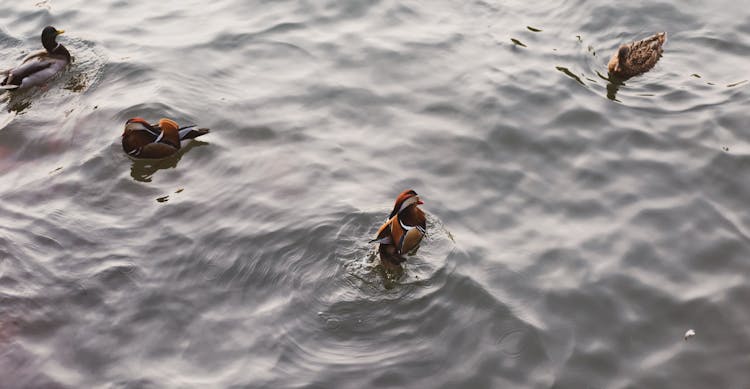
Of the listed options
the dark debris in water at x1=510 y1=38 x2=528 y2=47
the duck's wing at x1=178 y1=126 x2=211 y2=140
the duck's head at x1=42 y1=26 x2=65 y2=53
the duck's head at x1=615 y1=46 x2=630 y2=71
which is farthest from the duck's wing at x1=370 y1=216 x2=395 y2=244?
the duck's head at x1=42 y1=26 x2=65 y2=53

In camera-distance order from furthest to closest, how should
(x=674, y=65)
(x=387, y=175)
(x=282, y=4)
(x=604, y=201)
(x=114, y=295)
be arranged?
(x=282, y=4) < (x=674, y=65) < (x=387, y=175) < (x=604, y=201) < (x=114, y=295)

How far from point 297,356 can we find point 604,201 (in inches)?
156

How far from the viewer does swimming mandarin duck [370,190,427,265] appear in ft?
24.0

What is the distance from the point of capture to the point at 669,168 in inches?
336

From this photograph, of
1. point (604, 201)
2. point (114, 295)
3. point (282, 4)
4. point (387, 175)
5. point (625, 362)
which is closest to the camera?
point (625, 362)

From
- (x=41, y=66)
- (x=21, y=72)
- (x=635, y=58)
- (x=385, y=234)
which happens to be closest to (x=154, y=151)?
(x=41, y=66)

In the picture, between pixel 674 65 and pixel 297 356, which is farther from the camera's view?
pixel 674 65

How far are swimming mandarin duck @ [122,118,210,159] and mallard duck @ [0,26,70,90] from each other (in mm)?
2419

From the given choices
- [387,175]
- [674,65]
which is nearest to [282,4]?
[387,175]

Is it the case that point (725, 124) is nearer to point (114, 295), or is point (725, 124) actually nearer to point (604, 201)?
point (604, 201)

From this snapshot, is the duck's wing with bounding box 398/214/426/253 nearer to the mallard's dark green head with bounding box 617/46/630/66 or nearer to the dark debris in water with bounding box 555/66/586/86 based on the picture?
the dark debris in water with bounding box 555/66/586/86

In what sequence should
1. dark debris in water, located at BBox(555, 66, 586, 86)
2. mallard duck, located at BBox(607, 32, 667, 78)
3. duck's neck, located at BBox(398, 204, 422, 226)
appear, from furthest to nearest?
dark debris in water, located at BBox(555, 66, 586, 86) → mallard duck, located at BBox(607, 32, 667, 78) → duck's neck, located at BBox(398, 204, 422, 226)

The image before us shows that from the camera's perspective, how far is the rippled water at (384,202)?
6.56m

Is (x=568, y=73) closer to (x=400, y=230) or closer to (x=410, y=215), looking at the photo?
(x=410, y=215)
